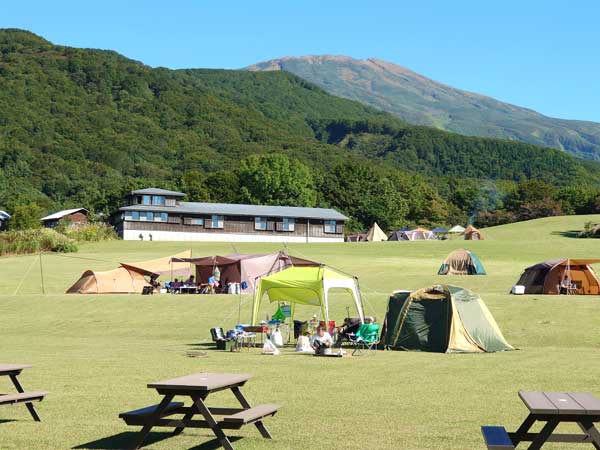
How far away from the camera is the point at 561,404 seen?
7820mm

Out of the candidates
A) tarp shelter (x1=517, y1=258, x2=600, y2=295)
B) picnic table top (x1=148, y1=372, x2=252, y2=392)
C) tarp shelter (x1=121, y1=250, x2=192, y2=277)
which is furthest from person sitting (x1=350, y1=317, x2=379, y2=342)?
tarp shelter (x1=121, y1=250, x2=192, y2=277)

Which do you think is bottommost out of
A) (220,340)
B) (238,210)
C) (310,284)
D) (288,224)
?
(288,224)

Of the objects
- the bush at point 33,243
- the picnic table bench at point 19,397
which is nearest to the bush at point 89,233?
the bush at point 33,243

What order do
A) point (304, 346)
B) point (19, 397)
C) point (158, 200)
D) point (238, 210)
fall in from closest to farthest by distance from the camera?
point (19, 397) < point (304, 346) < point (158, 200) < point (238, 210)

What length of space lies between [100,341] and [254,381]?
446 inches

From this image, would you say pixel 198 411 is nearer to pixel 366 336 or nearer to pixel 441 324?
pixel 366 336

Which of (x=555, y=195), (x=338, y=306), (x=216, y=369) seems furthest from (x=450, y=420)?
(x=555, y=195)

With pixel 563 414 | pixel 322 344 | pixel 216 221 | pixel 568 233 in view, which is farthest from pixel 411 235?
pixel 563 414

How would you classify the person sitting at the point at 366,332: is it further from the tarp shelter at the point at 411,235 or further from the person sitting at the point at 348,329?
the tarp shelter at the point at 411,235

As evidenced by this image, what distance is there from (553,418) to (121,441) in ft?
16.8

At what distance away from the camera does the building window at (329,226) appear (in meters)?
93.5

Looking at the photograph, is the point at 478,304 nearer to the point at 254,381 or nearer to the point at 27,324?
Result: the point at 254,381

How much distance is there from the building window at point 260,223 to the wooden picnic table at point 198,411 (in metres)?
80.1

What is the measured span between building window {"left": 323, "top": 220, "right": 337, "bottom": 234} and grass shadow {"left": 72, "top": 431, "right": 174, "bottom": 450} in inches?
3274
